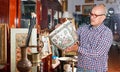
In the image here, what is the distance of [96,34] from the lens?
89.8 inches

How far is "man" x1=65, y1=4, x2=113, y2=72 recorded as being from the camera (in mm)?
2205

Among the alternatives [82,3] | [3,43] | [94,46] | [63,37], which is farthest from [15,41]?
[82,3]

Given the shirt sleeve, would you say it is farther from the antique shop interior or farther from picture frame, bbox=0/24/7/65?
picture frame, bbox=0/24/7/65

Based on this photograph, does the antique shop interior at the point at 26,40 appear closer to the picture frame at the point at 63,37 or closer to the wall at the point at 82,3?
A: the picture frame at the point at 63,37

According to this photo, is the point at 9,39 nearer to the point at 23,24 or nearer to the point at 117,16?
the point at 23,24

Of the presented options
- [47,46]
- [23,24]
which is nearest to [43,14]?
[47,46]

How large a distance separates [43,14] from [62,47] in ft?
7.02

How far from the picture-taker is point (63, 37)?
7.69ft

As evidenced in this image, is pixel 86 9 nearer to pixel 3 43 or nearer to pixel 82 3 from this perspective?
pixel 82 3

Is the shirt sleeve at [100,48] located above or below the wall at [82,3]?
below

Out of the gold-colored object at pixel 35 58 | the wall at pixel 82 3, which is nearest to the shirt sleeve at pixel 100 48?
the gold-colored object at pixel 35 58

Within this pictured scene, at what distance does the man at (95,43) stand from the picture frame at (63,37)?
9cm

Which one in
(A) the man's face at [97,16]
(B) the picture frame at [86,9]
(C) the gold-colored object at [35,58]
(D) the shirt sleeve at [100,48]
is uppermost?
(B) the picture frame at [86,9]

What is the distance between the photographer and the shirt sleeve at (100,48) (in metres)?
2.18
